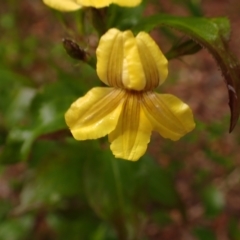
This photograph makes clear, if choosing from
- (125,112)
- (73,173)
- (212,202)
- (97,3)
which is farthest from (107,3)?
(212,202)

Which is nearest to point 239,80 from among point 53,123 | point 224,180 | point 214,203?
point 53,123

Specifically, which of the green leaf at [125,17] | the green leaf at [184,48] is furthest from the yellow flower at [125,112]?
the green leaf at [125,17]

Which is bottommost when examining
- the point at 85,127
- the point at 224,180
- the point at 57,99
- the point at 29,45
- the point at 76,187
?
the point at 224,180

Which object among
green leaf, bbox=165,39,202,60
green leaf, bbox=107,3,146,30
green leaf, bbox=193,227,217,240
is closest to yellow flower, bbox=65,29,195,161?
green leaf, bbox=165,39,202,60

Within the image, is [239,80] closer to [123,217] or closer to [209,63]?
[123,217]

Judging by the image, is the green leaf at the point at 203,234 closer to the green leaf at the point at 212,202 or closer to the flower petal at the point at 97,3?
the green leaf at the point at 212,202

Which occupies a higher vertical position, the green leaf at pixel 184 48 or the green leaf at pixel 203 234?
the green leaf at pixel 184 48

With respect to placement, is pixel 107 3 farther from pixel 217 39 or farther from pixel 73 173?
pixel 73 173

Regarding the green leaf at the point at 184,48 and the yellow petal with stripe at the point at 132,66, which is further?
the green leaf at the point at 184,48
